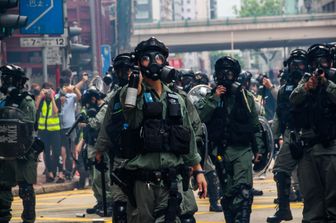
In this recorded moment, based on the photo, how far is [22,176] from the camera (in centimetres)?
1197

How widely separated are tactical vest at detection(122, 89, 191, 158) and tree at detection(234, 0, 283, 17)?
147m

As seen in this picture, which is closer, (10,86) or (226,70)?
(226,70)

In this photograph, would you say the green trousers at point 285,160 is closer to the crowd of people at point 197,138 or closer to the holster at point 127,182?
the crowd of people at point 197,138

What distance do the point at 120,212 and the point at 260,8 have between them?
509ft

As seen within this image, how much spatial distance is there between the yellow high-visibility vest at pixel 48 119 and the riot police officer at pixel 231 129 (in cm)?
882

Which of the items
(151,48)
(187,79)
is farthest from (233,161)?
(187,79)

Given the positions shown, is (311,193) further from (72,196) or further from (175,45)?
(175,45)

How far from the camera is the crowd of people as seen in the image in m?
7.88

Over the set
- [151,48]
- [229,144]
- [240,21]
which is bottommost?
[240,21]

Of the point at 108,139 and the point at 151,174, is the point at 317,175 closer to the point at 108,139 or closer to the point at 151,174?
the point at 108,139

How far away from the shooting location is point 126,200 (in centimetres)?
829

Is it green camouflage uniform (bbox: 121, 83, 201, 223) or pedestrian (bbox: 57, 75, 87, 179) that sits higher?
green camouflage uniform (bbox: 121, 83, 201, 223)

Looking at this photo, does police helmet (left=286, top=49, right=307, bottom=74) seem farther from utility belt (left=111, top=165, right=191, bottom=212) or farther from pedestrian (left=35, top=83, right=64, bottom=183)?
pedestrian (left=35, top=83, right=64, bottom=183)

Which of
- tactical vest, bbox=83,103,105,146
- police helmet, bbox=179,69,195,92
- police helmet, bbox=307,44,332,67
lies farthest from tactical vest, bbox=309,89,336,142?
police helmet, bbox=179,69,195,92
